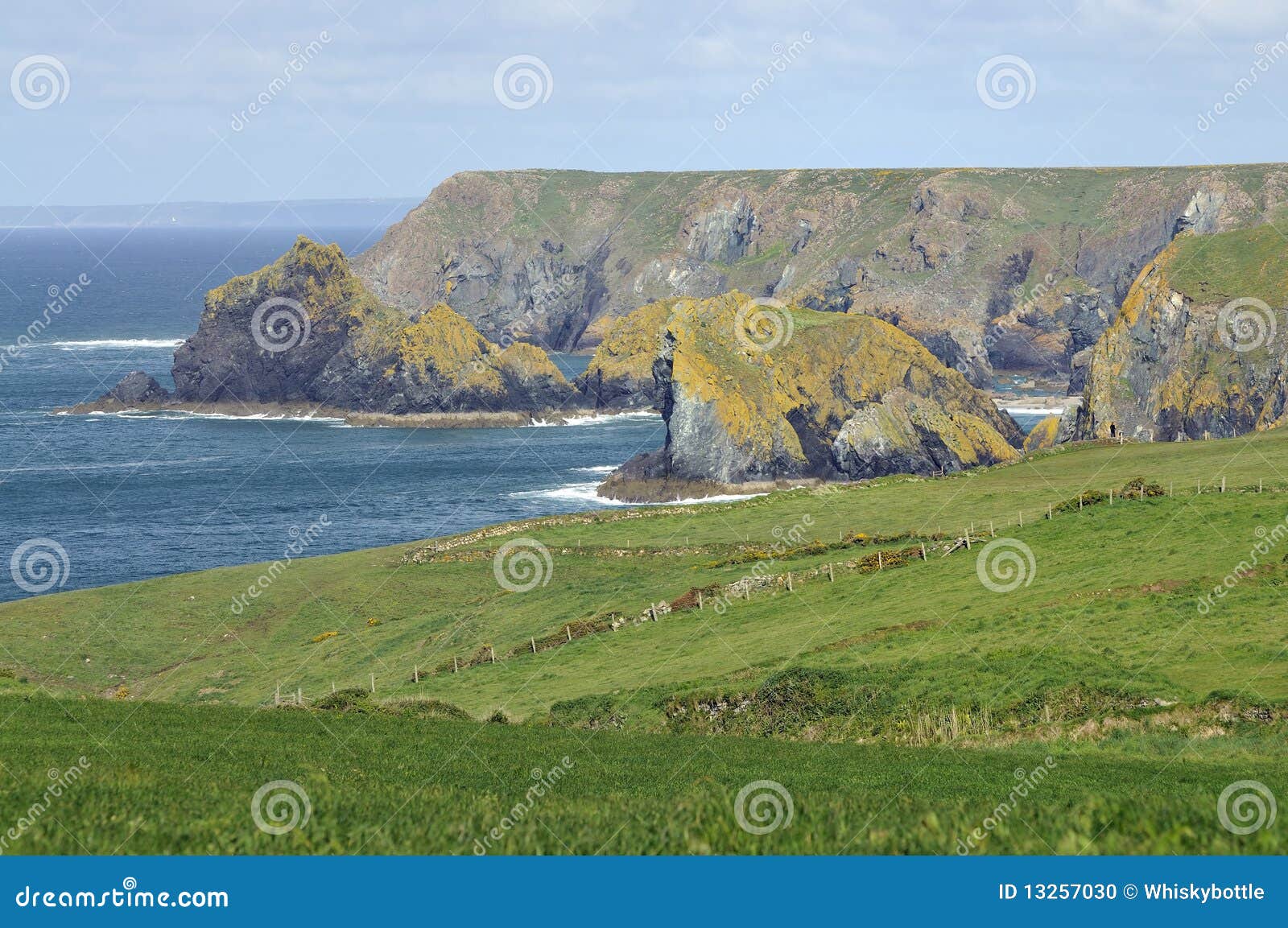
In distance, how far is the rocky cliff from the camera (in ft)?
585

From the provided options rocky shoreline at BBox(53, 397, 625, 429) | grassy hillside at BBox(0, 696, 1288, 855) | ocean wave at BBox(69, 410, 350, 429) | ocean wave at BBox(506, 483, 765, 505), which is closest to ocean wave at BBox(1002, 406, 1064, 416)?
rocky shoreline at BBox(53, 397, 625, 429)

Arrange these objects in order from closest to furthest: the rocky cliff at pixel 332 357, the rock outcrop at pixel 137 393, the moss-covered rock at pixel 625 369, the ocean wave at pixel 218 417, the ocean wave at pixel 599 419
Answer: the ocean wave at pixel 218 417
the rock outcrop at pixel 137 393
the rocky cliff at pixel 332 357
the ocean wave at pixel 599 419
the moss-covered rock at pixel 625 369

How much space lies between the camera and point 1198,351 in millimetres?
116625

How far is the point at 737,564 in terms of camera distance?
215ft

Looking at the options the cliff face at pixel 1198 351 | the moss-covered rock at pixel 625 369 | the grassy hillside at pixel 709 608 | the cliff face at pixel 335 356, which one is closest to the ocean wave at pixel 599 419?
the moss-covered rock at pixel 625 369

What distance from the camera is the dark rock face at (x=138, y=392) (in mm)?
177125

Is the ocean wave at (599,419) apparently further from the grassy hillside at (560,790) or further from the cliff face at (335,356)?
the grassy hillside at (560,790)

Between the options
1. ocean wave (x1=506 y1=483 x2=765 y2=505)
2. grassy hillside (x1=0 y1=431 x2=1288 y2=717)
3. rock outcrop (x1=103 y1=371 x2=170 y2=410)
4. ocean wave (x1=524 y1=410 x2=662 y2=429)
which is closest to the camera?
grassy hillside (x1=0 y1=431 x2=1288 y2=717)

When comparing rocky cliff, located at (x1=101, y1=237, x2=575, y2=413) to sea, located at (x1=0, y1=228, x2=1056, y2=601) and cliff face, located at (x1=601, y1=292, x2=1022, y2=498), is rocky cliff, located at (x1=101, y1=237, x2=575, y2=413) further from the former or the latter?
cliff face, located at (x1=601, y1=292, x2=1022, y2=498)

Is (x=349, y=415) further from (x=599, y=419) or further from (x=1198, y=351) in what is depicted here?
(x=1198, y=351)

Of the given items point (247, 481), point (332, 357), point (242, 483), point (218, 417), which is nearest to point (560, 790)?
point (242, 483)

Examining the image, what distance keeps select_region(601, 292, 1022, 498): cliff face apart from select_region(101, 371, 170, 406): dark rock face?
8690 cm

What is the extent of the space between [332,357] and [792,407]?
8263 centimetres

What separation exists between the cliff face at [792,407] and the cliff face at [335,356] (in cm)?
5094
